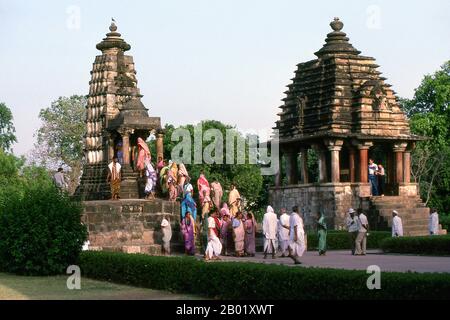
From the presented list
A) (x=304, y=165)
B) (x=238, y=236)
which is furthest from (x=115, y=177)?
(x=304, y=165)

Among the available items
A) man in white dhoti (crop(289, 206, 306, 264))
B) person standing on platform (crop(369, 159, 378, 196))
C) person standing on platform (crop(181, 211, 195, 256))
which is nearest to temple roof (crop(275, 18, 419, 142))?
person standing on platform (crop(369, 159, 378, 196))

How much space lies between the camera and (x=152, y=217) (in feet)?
93.5

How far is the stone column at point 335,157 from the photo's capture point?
1668 inches

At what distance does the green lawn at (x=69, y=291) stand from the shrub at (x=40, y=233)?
48.6 inches

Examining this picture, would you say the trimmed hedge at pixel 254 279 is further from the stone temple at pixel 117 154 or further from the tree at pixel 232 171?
the tree at pixel 232 171

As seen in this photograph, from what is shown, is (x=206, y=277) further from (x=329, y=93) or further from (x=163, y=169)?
(x=329, y=93)

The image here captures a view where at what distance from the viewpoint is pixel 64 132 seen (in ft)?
209

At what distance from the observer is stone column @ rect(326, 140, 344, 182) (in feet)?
139

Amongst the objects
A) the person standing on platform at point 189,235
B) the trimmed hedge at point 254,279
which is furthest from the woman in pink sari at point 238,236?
the trimmed hedge at point 254,279
